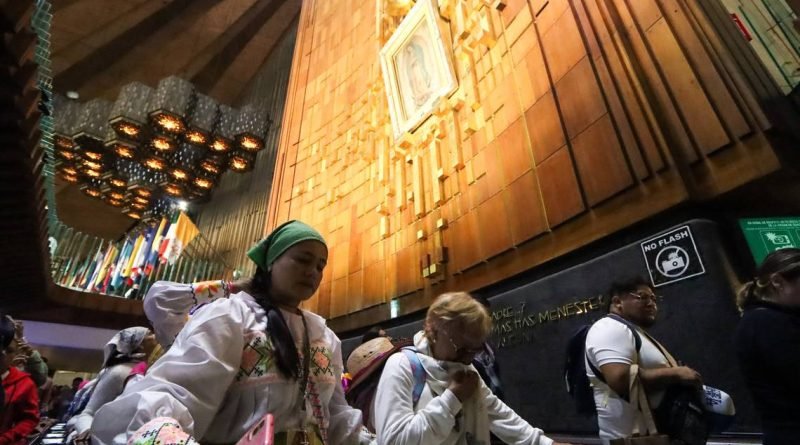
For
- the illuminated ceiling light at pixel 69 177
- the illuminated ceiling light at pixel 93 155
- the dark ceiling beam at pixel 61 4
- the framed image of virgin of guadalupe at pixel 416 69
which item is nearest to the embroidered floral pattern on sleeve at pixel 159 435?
the framed image of virgin of guadalupe at pixel 416 69

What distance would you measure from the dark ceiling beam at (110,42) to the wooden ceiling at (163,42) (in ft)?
A: 0.08

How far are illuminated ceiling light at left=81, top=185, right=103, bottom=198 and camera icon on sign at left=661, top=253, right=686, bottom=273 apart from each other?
60.1 ft

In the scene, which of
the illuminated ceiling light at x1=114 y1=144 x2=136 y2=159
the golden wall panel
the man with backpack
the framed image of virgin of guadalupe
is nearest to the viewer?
the man with backpack

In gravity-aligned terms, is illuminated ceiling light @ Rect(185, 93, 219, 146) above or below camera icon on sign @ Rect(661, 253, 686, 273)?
above

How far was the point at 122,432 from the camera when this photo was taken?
2.46ft

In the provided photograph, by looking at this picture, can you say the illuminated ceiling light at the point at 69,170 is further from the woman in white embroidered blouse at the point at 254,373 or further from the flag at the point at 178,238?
the woman in white embroidered blouse at the point at 254,373

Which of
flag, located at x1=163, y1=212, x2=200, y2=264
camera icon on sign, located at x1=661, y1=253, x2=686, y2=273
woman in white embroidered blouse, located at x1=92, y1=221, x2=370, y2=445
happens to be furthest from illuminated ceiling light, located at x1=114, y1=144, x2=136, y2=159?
camera icon on sign, located at x1=661, y1=253, x2=686, y2=273

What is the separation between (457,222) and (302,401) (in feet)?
11.1

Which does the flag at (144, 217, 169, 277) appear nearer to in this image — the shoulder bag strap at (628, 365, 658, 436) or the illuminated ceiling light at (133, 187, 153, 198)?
the illuminated ceiling light at (133, 187, 153, 198)

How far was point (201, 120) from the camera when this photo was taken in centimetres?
1284

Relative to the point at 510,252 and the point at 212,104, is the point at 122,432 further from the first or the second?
the point at 212,104

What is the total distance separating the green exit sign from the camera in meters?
2.36

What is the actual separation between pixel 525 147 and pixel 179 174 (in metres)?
14.6

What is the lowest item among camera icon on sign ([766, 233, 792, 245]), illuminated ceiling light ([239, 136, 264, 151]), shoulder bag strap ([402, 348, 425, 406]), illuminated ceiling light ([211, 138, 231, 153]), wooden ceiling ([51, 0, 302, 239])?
shoulder bag strap ([402, 348, 425, 406])
